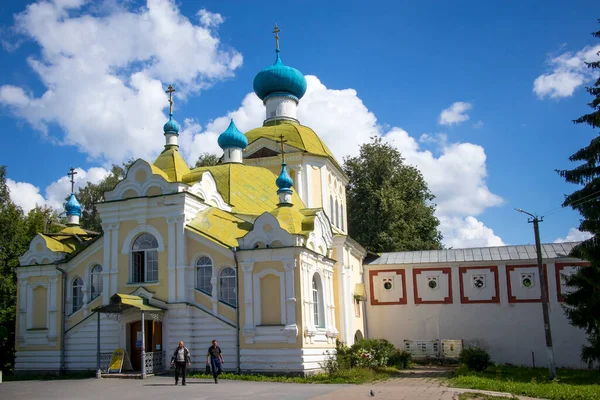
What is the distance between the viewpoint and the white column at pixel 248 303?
56.0 ft

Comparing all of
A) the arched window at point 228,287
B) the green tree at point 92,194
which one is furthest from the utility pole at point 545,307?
the green tree at point 92,194

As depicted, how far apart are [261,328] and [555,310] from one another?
544 inches

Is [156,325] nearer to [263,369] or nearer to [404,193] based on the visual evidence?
[263,369]

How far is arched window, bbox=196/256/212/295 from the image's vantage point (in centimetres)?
1805

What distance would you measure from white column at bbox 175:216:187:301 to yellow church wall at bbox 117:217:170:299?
256mm

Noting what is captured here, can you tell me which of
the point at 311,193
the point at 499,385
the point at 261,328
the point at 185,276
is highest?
the point at 311,193

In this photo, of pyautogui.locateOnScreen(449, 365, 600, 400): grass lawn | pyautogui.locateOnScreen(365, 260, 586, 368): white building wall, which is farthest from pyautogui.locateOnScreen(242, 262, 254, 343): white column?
pyautogui.locateOnScreen(365, 260, 586, 368): white building wall

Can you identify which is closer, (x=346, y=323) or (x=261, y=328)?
(x=261, y=328)

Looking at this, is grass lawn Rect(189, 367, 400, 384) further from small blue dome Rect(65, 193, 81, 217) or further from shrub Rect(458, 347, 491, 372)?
small blue dome Rect(65, 193, 81, 217)

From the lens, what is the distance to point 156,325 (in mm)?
18094

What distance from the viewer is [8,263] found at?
25.4 m

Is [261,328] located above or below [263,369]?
above

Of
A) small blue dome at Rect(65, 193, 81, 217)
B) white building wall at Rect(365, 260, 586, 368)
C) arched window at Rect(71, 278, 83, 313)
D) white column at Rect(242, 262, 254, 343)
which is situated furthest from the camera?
white building wall at Rect(365, 260, 586, 368)

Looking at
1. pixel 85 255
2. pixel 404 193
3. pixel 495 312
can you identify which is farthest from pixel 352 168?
pixel 85 255
